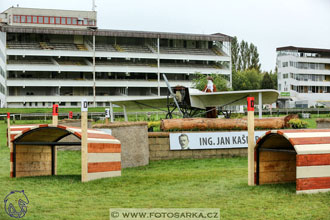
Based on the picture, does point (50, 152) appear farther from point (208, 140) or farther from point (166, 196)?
point (208, 140)

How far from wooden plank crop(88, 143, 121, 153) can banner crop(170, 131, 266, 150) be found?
17.8 feet

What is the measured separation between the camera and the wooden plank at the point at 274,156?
12.0 metres

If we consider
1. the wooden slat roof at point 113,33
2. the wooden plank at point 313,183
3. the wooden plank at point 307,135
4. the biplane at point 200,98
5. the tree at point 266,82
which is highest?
the wooden slat roof at point 113,33

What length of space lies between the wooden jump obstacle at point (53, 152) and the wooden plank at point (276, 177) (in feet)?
12.9

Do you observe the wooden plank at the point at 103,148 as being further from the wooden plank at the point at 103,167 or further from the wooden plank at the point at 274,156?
the wooden plank at the point at 274,156

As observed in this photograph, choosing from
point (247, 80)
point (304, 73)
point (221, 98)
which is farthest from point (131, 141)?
point (247, 80)

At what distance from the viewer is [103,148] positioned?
13.7 meters

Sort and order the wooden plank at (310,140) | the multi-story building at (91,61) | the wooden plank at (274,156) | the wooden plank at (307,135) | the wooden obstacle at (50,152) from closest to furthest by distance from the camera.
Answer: the wooden plank at (310,140)
the wooden plank at (307,135)
the wooden plank at (274,156)
the wooden obstacle at (50,152)
the multi-story building at (91,61)

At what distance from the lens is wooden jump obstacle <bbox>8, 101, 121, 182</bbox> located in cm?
1289

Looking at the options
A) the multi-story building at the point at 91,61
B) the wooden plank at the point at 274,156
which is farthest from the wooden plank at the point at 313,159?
the multi-story building at the point at 91,61

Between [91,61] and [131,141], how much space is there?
67403mm

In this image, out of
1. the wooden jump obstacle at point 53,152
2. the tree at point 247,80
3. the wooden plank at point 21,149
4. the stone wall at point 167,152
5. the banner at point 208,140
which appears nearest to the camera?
the wooden jump obstacle at point 53,152

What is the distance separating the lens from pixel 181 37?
88.2 meters

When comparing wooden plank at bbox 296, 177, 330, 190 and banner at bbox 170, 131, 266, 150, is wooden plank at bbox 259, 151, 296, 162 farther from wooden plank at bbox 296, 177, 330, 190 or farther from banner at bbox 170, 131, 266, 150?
banner at bbox 170, 131, 266, 150
